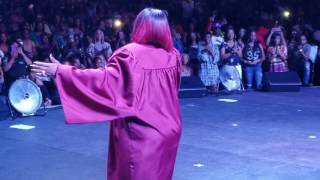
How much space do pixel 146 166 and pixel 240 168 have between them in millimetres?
3240

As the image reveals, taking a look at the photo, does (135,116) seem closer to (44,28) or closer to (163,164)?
(163,164)

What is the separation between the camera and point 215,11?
16875 mm

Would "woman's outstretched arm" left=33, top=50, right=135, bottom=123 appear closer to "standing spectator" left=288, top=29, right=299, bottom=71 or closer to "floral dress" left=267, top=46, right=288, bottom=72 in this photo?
"floral dress" left=267, top=46, right=288, bottom=72

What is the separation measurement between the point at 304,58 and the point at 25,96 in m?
7.19

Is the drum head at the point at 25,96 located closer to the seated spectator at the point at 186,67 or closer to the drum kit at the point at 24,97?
the drum kit at the point at 24,97

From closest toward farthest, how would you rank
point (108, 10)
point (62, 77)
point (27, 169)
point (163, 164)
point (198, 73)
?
point (62, 77), point (163, 164), point (27, 169), point (198, 73), point (108, 10)

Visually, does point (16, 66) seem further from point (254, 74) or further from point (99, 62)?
point (254, 74)

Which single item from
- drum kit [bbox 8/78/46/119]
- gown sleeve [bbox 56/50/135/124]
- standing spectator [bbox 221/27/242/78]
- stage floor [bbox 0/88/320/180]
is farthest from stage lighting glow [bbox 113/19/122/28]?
gown sleeve [bbox 56/50/135/124]

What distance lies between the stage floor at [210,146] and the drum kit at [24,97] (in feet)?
0.63

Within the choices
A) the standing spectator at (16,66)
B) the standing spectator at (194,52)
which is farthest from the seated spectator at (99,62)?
the standing spectator at (194,52)

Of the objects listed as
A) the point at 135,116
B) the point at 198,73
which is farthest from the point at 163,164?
the point at 198,73

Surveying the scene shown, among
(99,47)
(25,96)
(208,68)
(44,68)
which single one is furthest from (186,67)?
(44,68)

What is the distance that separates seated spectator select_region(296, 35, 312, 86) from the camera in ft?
46.6

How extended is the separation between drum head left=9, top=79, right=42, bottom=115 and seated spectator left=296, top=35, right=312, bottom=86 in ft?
22.9
